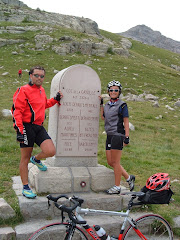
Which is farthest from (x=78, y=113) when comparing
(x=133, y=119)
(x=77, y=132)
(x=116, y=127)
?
(x=133, y=119)

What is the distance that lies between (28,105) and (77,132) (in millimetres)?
1302

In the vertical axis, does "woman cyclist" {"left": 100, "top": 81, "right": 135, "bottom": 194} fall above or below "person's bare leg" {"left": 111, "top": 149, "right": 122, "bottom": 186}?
above

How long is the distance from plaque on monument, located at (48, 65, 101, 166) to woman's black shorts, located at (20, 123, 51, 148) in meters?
0.60

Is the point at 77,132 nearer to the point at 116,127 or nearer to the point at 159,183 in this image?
the point at 116,127

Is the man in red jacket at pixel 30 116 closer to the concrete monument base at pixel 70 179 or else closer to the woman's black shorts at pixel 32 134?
the woman's black shorts at pixel 32 134

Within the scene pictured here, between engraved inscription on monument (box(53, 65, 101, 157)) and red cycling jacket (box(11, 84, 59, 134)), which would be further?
engraved inscription on monument (box(53, 65, 101, 157))

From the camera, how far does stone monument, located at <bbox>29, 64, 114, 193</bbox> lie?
18.8 ft

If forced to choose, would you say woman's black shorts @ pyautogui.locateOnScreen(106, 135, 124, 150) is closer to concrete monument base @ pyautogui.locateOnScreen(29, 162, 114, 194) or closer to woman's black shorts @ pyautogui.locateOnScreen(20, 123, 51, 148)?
concrete monument base @ pyautogui.locateOnScreen(29, 162, 114, 194)

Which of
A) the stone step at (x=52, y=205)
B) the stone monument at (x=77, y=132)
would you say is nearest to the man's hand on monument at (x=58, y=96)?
the stone monument at (x=77, y=132)

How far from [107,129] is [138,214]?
1633 mm

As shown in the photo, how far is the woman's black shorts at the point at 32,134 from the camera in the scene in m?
5.06

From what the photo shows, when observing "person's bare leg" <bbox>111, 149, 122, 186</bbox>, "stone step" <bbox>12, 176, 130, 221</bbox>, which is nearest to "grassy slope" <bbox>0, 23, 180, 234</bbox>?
"stone step" <bbox>12, 176, 130, 221</bbox>

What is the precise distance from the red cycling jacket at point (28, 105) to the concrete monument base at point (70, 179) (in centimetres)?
99

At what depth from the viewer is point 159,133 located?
13.0 meters
